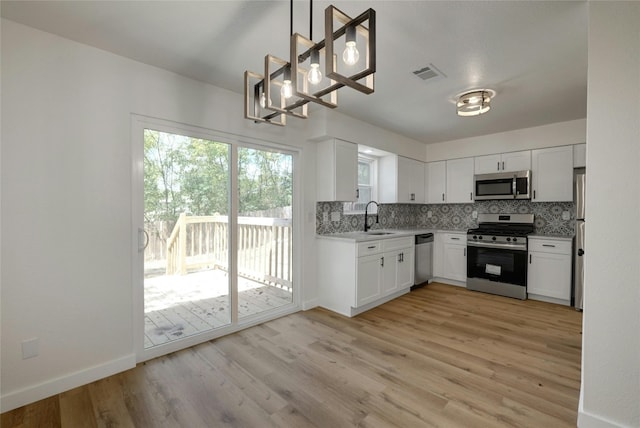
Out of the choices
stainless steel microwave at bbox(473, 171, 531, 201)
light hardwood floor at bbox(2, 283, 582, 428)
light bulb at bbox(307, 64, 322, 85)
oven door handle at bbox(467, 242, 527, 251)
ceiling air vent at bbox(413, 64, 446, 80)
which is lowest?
light hardwood floor at bbox(2, 283, 582, 428)

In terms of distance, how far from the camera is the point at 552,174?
4.03 metres

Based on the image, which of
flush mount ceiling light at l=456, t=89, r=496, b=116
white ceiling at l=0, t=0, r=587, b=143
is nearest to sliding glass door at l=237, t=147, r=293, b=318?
white ceiling at l=0, t=0, r=587, b=143

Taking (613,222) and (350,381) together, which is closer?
(613,222)

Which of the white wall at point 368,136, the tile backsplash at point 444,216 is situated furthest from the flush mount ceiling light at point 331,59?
the tile backsplash at point 444,216

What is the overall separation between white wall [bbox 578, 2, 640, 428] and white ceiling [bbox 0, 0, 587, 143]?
353 millimetres

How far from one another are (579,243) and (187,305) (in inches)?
181

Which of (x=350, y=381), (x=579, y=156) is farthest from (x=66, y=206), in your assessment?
(x=579, y=156)

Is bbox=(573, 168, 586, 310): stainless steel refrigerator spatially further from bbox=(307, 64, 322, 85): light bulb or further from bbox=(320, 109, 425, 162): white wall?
bbox=(307, 64, 322, 85): light bulb

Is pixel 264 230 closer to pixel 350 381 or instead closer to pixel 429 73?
pixel 350 381

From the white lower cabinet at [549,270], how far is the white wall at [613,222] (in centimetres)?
269

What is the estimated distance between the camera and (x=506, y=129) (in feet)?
14.0

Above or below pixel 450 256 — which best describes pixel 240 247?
above

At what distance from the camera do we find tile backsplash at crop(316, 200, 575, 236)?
4035 millimetres

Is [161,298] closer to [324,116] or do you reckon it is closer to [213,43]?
[213,43]
